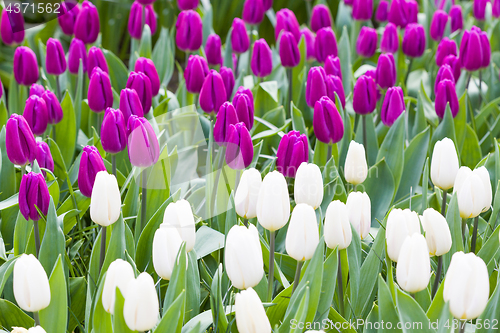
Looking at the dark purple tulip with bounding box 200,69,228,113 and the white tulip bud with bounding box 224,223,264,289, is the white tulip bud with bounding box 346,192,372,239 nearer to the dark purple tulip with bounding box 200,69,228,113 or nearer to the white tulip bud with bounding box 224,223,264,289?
the white tulip bud with bounding box 224,223,264,289

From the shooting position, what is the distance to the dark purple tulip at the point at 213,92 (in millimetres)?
1546

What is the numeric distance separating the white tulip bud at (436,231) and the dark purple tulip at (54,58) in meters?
1.38

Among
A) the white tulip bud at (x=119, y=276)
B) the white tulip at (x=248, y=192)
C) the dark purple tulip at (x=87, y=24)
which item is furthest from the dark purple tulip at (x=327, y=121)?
the dark purple tulip at (x=87, y=24)

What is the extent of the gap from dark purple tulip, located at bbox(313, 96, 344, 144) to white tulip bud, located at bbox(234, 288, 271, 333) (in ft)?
2.35

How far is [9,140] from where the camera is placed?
127cm

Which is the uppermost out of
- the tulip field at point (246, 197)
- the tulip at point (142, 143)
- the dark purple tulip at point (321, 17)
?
the dark purple tulip at point (321, 17)

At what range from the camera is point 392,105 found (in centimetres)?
167

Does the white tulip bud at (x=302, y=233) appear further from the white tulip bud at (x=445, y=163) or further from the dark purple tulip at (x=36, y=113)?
the dark purple tulip at (x=36, y=113)

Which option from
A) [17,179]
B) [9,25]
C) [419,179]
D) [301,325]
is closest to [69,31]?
[9,25]

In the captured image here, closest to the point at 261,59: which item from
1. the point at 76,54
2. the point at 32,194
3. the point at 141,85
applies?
the point at 141,85

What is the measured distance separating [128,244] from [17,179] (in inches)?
22.8

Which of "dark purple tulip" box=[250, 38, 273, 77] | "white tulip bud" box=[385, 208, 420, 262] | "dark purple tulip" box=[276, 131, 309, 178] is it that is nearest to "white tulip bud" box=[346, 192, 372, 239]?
"white tulip bud" box=[385, 208, 420, 262]

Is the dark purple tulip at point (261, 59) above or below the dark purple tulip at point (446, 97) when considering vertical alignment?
above

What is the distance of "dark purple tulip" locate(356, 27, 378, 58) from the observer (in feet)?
7.23
